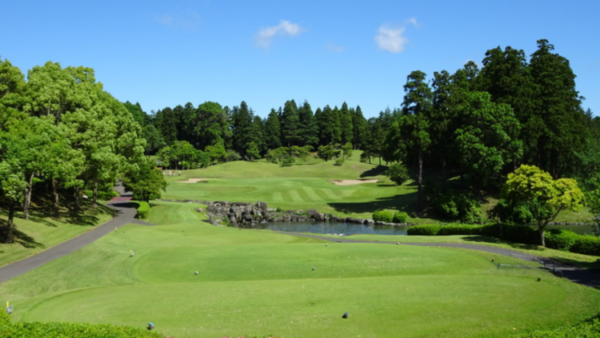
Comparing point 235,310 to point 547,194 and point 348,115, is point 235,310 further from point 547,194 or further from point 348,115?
point 348,115

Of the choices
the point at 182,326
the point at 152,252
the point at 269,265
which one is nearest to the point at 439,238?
the point at 269,265

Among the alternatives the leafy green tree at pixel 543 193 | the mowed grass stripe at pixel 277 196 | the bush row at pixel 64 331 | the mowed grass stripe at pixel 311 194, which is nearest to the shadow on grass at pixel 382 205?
the mowed grass stripe at pixel 311 194

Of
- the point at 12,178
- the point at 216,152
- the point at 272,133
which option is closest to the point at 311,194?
the point at 12,178

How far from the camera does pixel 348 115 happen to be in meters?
158

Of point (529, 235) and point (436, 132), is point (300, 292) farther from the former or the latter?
point (436, 132)

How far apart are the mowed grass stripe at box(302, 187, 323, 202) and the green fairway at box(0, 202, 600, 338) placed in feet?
140

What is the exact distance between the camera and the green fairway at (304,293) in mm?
12773

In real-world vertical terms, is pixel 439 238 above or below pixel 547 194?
below

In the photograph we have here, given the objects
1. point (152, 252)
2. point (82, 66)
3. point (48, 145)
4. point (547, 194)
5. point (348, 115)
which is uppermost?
point (348, 115)

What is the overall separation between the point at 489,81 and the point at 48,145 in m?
53.2

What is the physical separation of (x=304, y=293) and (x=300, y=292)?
231mm

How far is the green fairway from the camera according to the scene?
41.9 ft

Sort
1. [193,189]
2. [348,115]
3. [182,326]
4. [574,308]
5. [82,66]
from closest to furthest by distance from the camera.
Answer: [182,326]
[574,308]
[82,66]
[193,189]
[348,115]

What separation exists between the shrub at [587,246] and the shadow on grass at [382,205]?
28.4 meters
